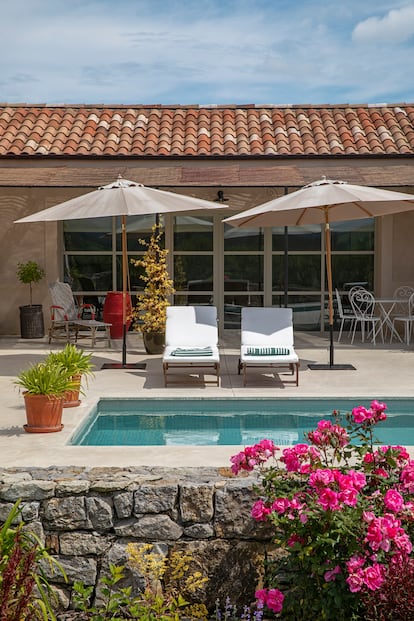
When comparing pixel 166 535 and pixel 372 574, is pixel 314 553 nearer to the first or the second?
pixel 372 574

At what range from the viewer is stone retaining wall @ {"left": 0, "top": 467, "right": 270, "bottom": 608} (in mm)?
5066

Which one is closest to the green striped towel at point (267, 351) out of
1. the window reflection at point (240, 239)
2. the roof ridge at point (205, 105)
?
the window reflection at point (240, 239)

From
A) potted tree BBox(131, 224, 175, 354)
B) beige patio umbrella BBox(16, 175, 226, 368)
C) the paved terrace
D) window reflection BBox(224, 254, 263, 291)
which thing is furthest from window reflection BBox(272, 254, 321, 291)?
beige patio umbrella BBox(16, 175, 226, 368)

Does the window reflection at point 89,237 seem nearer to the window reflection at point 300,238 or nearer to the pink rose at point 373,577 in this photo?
A: the window reflection at point 300,238

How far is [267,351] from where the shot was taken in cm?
978

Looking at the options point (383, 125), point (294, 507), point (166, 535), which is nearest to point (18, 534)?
point (166, 535)

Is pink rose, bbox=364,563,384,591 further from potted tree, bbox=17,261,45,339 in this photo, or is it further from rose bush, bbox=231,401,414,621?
potted tree, bbox=17,261,45,339

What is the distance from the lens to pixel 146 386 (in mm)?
9383

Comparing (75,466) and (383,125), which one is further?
(383,125)

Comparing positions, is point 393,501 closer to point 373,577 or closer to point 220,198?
point 373,577

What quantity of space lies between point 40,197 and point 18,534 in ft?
37.7

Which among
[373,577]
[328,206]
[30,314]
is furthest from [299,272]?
[373,577]

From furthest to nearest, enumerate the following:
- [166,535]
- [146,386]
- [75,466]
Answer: [146,386] < [75,466] < [166,535]

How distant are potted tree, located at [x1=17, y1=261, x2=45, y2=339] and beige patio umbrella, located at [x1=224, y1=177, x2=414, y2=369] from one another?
16.0 feet
